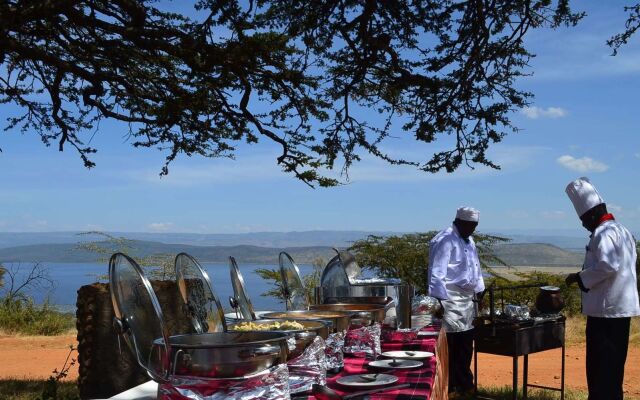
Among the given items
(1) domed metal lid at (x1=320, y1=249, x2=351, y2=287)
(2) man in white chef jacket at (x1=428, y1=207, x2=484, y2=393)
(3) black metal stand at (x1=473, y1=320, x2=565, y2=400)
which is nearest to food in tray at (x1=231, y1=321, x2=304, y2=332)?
(1) domed metal lid at (x1=320, y1=249, x2=351, y2=287)

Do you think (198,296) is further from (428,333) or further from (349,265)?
(349,265)

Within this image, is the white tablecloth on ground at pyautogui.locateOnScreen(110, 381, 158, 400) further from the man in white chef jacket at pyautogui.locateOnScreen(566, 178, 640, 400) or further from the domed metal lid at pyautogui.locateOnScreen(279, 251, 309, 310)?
the man in white chef jacket at pyautogui.locateOnScreen(566, 178, 640, 400)

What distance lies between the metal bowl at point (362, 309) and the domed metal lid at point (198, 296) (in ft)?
2.23

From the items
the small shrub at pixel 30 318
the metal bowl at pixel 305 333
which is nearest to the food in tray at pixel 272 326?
the metal bowl at pixel 305 333

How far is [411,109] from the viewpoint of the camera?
8.91 m

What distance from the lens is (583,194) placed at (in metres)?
5.65

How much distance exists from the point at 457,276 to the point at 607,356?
4.94ft

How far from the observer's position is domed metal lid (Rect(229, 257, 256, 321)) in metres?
3.35

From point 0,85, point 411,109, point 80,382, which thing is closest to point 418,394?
point 80,382

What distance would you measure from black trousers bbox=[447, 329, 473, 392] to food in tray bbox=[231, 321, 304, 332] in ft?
14.0

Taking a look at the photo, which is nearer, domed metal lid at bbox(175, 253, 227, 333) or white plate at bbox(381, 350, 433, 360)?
domed metal lid at bbox(175, 253, 227, 333)

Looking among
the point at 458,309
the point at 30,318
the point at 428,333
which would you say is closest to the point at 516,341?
the point at 458,309

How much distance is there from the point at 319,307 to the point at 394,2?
17.0 feet

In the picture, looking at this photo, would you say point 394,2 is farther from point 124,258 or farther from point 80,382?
point 124,258
